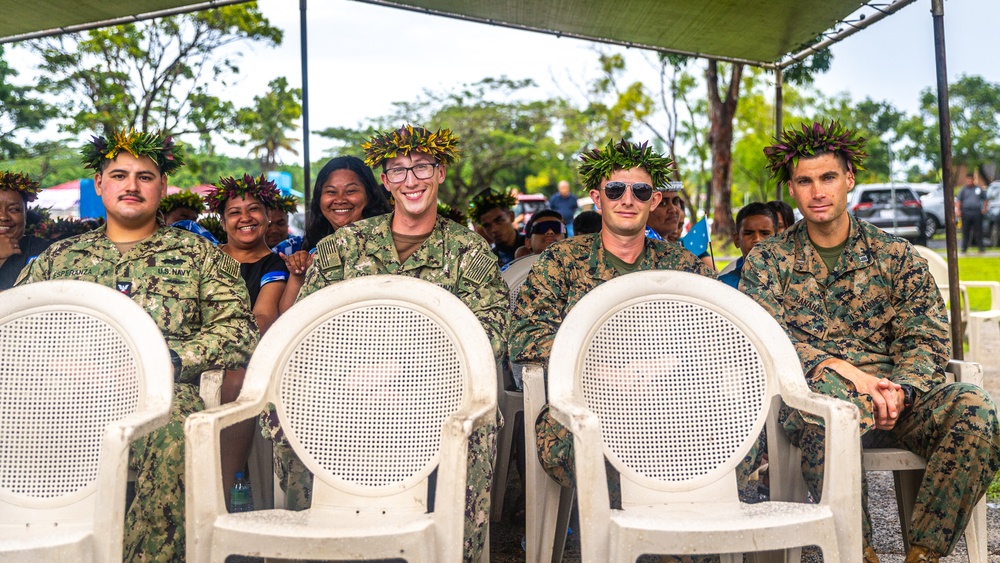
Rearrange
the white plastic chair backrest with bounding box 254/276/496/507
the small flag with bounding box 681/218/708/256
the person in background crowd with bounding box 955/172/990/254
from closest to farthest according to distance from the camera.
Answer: the white plastic chair backrest with bounding box 254/276/496/507 → the small flag with bounding box 681/218/708/256 → the person in background crowd with bounding box 955/172/990/254

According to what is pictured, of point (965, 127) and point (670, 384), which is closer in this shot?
point (670, 384)

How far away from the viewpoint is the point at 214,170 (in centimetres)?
2523

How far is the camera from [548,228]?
241 inches

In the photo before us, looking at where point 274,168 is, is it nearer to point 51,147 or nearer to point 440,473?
point 51,147

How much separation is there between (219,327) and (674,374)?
158cm

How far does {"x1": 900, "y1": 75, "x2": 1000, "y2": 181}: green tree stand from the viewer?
37.4 m

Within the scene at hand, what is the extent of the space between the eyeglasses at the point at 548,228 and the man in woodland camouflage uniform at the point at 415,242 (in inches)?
110

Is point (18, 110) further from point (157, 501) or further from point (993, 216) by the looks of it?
point (993, 216)

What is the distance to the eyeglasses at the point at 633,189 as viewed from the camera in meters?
3.21

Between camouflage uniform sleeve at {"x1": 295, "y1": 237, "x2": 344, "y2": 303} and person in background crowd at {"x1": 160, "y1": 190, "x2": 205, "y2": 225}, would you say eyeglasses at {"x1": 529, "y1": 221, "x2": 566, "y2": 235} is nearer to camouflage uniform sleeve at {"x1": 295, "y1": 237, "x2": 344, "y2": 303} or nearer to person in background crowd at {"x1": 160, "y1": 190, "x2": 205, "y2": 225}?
person in background crowd at {"x1": 160, "y1": 190, "x2": 205, "y2": 225}

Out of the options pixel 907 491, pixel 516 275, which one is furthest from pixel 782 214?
pixel 907 491

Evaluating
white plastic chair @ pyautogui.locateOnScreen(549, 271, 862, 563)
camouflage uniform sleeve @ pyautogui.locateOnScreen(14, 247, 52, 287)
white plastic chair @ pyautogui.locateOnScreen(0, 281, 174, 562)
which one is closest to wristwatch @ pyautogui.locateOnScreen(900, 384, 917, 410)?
white plastic chair @ pyautogui.locateOnScreen(549, 271, 862, 563)

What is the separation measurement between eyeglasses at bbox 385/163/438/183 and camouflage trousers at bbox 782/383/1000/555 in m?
1.57

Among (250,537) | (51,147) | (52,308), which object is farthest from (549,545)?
(51,147)
